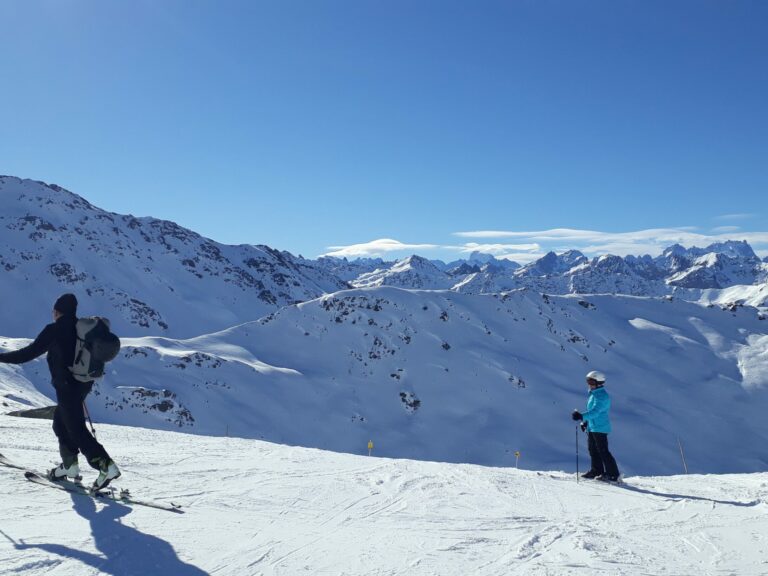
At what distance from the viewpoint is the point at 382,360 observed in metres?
52.2

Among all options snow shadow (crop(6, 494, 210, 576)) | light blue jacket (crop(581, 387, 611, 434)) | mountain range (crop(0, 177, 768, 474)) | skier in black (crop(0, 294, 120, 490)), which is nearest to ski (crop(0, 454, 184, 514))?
skier in black (crop(0, 294, 120, 490))

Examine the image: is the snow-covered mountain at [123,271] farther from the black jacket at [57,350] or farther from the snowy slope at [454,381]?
the black jacket at [57,350]

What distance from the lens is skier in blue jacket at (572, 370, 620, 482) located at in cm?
958

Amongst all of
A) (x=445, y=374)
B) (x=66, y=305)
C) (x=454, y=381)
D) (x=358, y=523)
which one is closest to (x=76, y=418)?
(x=66, y=305)

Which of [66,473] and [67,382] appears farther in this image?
[66,473]

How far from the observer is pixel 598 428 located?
967 centimetres

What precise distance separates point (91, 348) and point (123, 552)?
234 cm

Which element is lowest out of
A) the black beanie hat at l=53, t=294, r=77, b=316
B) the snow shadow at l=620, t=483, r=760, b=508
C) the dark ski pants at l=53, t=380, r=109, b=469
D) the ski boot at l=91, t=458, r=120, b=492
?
the snow shadow at l=620, t=483, r=760, b=508

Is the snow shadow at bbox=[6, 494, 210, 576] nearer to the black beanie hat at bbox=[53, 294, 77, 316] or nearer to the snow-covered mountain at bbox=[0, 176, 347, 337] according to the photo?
the black beanie hat at bbox=[53, 294, 77, 316]

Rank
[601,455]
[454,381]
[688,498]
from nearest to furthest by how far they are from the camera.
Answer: [688,498]
[601,455]
[454,381]

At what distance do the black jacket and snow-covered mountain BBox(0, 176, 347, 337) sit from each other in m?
83.2

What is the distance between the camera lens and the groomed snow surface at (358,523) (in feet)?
14.8

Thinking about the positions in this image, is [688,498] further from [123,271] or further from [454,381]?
[123,271]

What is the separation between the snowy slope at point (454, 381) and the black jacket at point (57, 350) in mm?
31632
